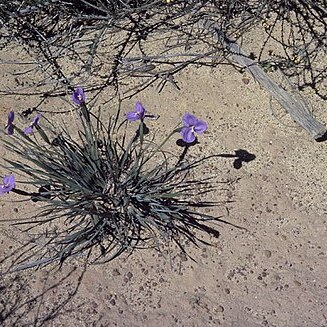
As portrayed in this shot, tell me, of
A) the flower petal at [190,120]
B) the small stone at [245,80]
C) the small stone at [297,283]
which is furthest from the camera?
the small stone at [245,80]

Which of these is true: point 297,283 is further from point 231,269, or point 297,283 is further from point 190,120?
point 190,120

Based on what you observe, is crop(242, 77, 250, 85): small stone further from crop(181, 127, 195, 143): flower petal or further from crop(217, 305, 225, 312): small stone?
crop(217, 305, 225, 312): small stone

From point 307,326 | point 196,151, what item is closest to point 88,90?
point 196,151

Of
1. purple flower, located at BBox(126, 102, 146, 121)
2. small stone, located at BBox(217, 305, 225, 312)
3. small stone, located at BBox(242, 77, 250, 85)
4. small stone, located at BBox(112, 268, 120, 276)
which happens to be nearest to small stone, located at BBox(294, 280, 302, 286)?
small stone, located at BBox(217, 305, 225, 312)

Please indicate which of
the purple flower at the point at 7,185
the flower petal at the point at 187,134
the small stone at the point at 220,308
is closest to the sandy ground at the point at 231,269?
the small stone at the point at 220,308

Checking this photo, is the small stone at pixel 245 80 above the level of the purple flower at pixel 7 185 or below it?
above

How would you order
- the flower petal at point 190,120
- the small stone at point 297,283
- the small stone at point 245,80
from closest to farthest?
the flower petal at point 190,120
the small stone at point 297,283
the small stone at point 245,80

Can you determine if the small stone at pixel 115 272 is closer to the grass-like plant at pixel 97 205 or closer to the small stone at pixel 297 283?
the grass-like plant at pixel 97 205

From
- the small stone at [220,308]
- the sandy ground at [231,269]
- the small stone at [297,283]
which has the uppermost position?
the sandy ground at [231,269]

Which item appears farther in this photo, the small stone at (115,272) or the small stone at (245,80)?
the small stone at (245,80)

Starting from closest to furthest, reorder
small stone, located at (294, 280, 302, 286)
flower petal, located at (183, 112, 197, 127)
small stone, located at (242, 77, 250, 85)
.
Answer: flower petal, located at (183, 112, 197, 127) → small stone, located at (294, 280, 302, 286) → small stone, located at (242, 77, 250, 85)
